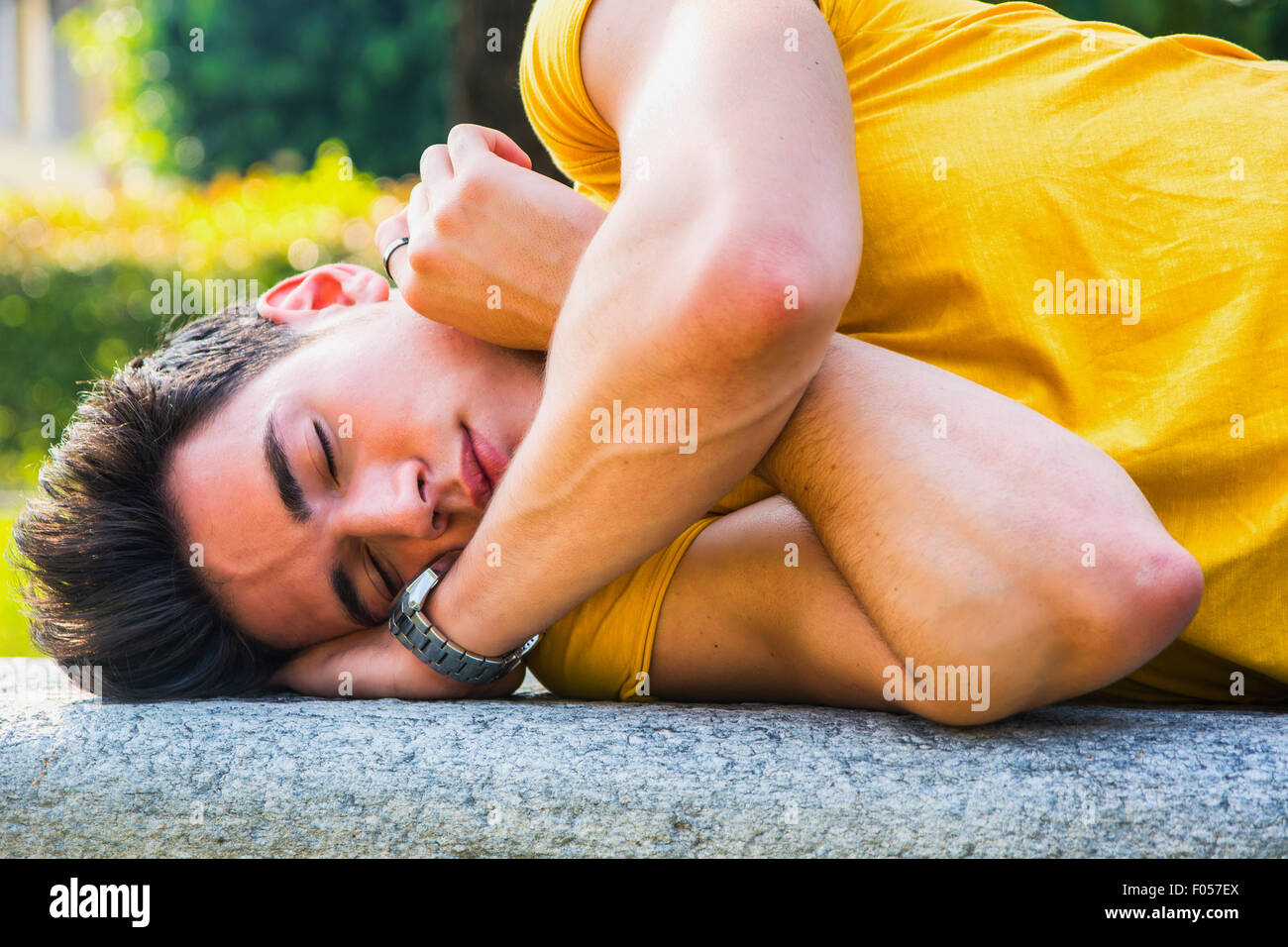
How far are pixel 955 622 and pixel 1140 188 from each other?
1020mm

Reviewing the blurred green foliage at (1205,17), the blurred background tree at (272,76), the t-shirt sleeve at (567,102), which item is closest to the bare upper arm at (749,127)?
the t-shirt sleeve at (567,102)

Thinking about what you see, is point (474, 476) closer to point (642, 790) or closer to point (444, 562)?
point (444, 562)

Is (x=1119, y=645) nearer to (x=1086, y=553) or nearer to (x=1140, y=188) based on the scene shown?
(x=1086, y=553)

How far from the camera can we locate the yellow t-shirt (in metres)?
2.20

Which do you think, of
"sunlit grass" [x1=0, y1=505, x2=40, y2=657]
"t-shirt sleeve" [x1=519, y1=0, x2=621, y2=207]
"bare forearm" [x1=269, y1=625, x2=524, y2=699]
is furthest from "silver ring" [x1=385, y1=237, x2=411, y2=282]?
"sunlit grass" [x1=0, y1=505, x2=40, y2=657]

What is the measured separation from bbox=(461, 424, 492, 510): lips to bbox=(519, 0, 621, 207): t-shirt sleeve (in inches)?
24.9

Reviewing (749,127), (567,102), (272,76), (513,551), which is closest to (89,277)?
(567,102)

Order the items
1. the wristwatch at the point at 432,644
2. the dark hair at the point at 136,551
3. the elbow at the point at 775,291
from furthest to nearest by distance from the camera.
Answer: the dark hair at the point at 136,551 → the wristwatch at the point at 432,644 → the elbow at the point at 775,291

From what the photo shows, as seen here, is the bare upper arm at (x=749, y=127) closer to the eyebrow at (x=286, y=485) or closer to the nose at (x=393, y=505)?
the nose at (x=393, y=505)

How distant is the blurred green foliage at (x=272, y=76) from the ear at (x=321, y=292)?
55.3 feet

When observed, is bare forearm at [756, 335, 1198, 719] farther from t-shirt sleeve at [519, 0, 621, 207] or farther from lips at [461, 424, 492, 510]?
t-shirt sleeve at [519, 0, 621, 207]

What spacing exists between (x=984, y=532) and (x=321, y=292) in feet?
6.04

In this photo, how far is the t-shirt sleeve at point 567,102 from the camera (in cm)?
235

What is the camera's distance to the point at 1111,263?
2.29 metres
